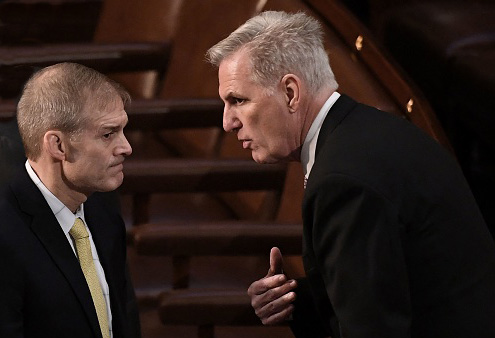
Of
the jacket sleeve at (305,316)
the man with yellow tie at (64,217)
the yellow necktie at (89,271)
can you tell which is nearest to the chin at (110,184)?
the man with yellow tie at (64,217)

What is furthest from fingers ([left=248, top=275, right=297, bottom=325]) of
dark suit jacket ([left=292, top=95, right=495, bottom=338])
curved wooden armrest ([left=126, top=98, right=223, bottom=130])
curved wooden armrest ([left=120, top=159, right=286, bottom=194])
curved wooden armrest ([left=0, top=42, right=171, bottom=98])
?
curved wooden armrest ([left=0, top=42, right=171, bottom=98])

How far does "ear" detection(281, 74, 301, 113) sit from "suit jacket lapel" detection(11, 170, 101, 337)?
0.63 metres

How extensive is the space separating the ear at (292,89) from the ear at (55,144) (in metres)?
0.55

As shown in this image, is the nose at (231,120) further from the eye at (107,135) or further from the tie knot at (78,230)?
the tie knot at (78,230)

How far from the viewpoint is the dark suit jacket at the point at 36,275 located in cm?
222

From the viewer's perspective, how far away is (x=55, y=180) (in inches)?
94.7

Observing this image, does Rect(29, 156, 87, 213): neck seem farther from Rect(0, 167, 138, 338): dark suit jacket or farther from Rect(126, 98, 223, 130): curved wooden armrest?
Rect(126, 98, 223, 130): curved wooden armrest

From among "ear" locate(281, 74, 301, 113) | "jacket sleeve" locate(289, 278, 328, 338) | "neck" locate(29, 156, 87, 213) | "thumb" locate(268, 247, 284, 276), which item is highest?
"ear" locate(281, 74, 301, 113)

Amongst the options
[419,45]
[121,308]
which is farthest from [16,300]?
[419,45]

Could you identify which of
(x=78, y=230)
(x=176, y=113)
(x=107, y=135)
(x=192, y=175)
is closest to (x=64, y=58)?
(x=176, y=113)

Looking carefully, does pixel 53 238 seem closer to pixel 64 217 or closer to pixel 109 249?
pixel 64 217

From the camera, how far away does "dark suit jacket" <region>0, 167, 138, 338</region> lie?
2225mm

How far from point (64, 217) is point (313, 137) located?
0.64 meters

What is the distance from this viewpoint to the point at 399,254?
2.20 m
